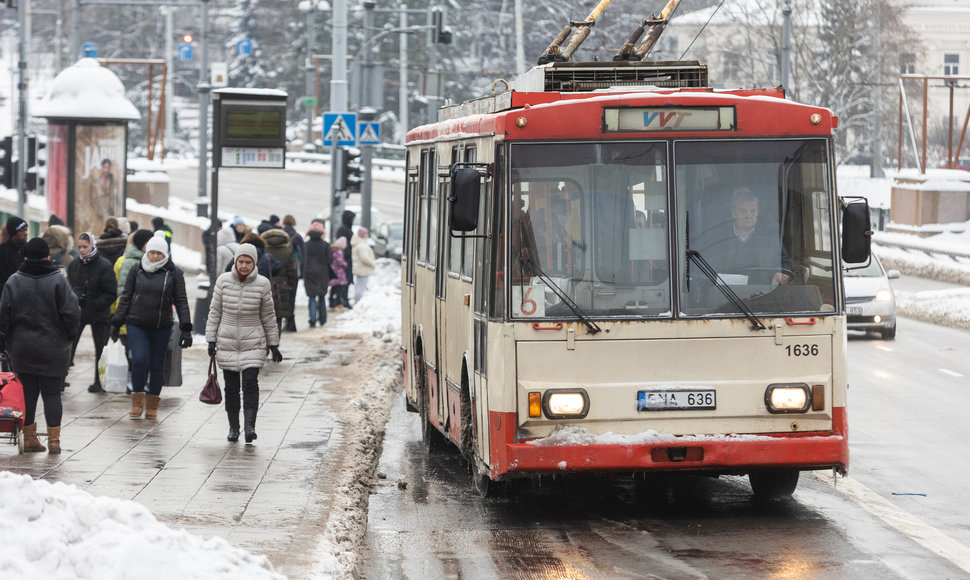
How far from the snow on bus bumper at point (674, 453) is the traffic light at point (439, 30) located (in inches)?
963

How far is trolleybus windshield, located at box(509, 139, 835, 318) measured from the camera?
9703mm

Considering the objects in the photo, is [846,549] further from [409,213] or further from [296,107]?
[296,107]

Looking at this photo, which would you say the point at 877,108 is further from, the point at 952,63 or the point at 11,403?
the point at 11,403

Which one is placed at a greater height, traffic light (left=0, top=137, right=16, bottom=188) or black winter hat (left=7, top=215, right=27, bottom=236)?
traffic light (left=0, top=137, right=16, bottom=188)

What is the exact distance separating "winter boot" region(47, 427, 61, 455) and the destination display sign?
188 inches

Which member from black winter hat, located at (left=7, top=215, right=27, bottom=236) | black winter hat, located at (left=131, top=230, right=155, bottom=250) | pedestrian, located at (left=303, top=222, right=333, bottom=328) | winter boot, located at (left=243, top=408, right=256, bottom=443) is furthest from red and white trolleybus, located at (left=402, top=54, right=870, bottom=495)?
pedestrian, located at (left=303, top=222, right=333, bottom=328)

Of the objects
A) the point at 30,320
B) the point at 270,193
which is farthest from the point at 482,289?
the point at 270,193

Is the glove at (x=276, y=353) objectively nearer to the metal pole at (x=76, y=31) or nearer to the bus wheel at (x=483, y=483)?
the bus wheel at (x=483, y=483)

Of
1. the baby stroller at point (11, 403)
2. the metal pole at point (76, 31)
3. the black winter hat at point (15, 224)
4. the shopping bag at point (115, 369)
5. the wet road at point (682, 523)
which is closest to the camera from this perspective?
the wet road at point (682, 523)

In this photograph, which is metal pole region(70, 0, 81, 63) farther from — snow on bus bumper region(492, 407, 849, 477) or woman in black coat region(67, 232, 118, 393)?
snow on bus bumper region(492, 407, 849, 477)

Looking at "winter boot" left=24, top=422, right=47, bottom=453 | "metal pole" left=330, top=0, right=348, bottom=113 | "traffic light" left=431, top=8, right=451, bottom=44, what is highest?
"traffic light" left=431, top=8, right=451, bottom=44

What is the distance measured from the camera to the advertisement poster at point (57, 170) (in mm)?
27234

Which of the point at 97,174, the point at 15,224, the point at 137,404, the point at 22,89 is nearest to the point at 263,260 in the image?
the point at 15,224

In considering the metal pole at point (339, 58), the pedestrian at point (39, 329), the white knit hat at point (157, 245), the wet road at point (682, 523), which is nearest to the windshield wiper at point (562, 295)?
the wet road at point (682, 523)
